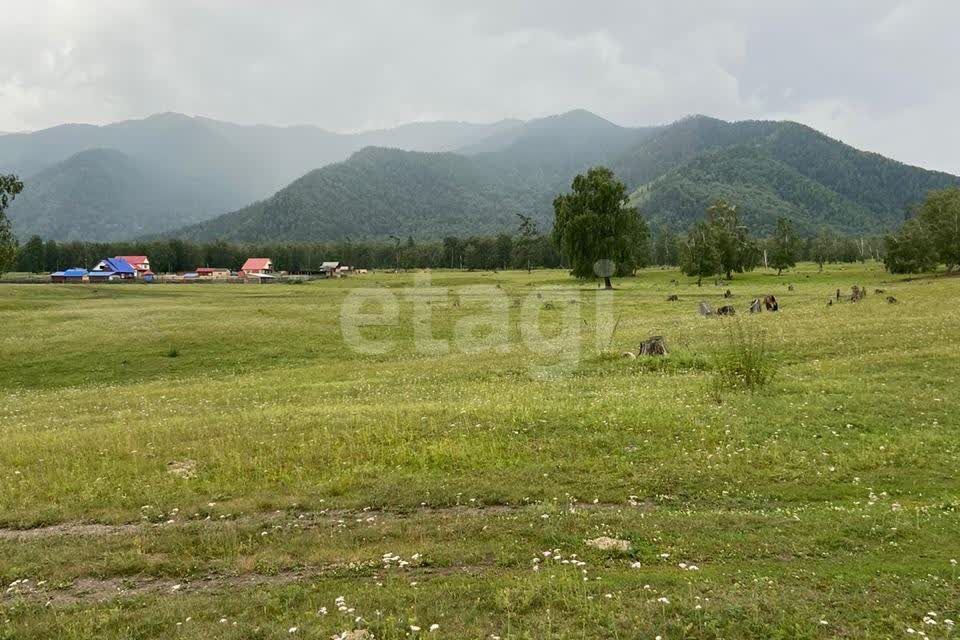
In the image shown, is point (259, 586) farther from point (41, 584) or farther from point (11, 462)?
point (11, 462)

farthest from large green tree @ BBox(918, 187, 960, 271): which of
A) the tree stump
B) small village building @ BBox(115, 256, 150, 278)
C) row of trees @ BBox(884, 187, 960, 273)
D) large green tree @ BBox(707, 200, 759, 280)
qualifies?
small village building @ BBox(115, 256, 150, 278)

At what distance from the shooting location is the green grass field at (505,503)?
25.1 ft

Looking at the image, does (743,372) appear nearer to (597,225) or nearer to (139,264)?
(597,225)

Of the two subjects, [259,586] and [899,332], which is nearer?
[259,586]

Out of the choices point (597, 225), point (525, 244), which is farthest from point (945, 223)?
point (525, 244)

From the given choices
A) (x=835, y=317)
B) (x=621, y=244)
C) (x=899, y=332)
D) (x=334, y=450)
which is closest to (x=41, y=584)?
(x=334, y=450)

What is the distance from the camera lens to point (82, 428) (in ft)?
64.3

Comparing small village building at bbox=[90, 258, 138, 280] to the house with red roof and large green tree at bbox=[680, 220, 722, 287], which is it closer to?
the house with red roof

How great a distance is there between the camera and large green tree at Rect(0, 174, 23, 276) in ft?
174

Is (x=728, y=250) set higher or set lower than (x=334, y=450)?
higher

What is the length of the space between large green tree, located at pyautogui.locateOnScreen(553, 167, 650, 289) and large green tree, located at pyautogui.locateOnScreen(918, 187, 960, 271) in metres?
45.1

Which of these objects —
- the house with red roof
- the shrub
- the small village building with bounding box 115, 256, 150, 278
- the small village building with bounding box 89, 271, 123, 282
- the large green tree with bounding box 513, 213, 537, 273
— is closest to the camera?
the shrub

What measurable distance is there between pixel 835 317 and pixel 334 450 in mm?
33657

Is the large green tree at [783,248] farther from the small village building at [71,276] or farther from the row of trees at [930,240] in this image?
the small village building at [71,276]
